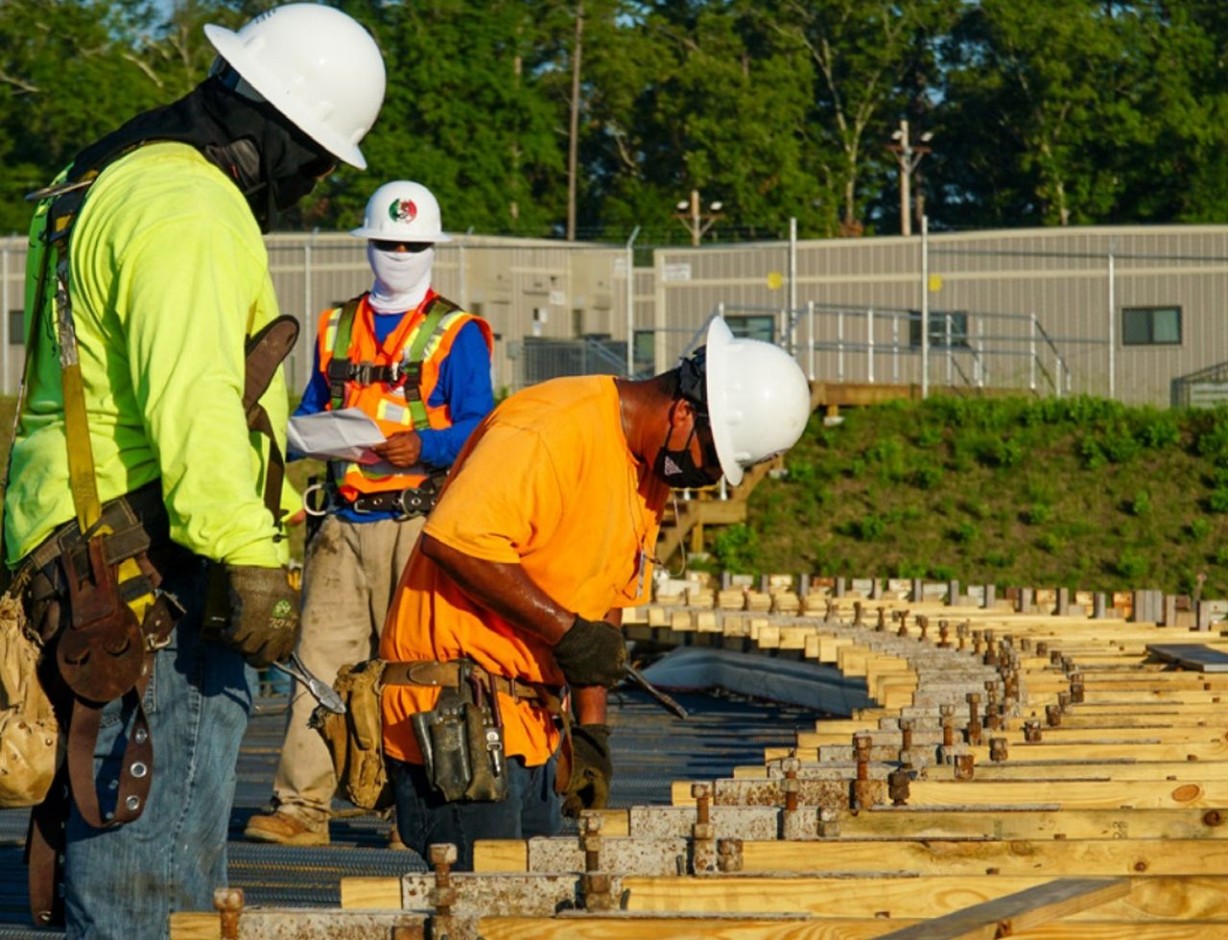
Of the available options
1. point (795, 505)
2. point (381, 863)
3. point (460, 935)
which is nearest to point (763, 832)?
point (460, 935)

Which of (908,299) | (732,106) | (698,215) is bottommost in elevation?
(908,299)

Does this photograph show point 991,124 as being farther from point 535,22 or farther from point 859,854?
point 859,854

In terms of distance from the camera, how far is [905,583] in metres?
19.6

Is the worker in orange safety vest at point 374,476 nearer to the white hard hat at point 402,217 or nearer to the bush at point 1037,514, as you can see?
the white hard hat at point 402,217

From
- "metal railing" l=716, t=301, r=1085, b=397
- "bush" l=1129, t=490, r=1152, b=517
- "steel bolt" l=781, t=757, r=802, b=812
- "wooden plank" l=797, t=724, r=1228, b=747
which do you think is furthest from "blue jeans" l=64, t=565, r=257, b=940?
"metal railing" l=716, t=301, r=1085, b=397

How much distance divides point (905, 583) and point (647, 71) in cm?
5184

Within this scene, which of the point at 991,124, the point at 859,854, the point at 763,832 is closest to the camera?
the point at 859,854

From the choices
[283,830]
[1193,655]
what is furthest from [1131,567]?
[283,830]

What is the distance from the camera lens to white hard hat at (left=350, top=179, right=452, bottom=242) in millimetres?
8562

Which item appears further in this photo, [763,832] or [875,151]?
[875,151]

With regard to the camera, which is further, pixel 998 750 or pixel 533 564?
pixel 998 750

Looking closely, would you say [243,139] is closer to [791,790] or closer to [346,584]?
[791,790]

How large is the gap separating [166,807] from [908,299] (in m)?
33.3

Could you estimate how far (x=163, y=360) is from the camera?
4.36 metres
